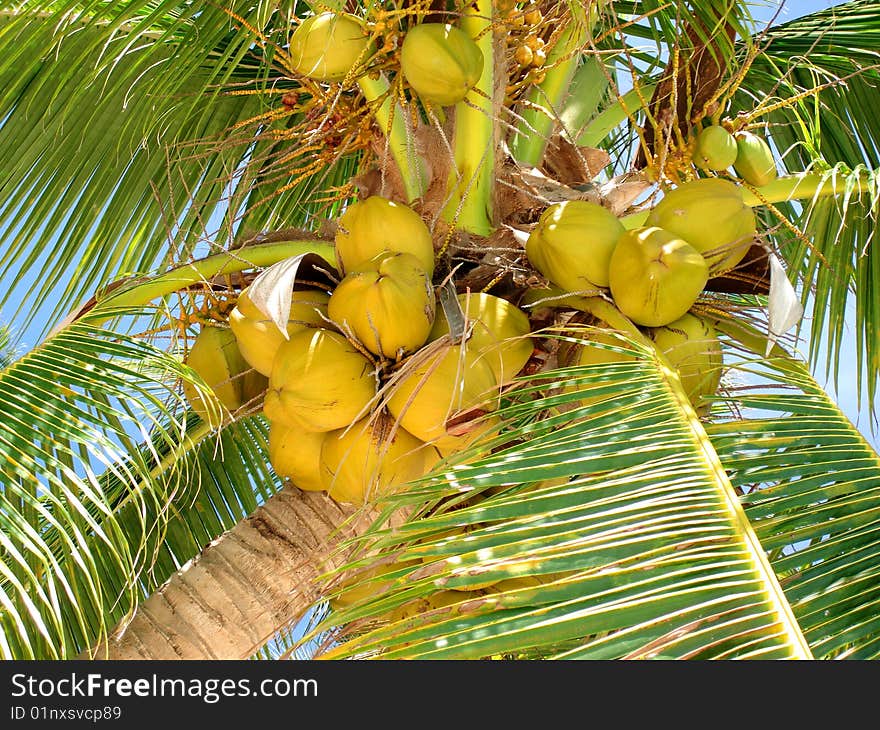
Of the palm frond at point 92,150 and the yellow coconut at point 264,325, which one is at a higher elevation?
the palm frond at point 92,150

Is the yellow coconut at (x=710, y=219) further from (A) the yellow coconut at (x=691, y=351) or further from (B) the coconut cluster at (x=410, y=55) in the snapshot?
(B) the coconut cluster at (x=410, y=55)

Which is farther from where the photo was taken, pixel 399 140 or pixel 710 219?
pixel 399 140

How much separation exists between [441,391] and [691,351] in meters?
0.47

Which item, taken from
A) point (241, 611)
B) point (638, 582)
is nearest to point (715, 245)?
point (638, 582)

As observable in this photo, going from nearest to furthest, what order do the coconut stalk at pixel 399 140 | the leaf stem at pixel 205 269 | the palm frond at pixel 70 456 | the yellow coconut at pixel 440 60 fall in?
the palm frond at pixel 70 456 < the yellow coconut at pixel 440 60 < the leaf stem at pixel 205 269 < the coconut stalk at pixel 399 140

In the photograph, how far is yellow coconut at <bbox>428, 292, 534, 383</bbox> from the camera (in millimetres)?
1694

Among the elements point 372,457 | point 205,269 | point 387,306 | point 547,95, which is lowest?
point 372,457

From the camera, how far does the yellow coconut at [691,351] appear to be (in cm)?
171

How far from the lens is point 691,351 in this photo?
172 centimetres

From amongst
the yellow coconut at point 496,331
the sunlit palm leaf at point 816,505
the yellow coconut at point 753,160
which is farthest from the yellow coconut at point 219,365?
the yellow coconut at point 753,160

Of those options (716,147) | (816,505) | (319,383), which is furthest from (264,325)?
(716,147)

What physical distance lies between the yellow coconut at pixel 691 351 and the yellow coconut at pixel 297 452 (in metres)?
0.66

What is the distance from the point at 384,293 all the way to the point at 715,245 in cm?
61

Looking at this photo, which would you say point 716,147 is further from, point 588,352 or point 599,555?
point 599,555
